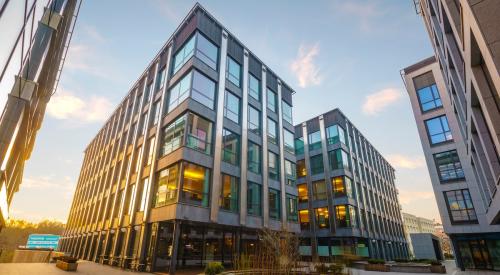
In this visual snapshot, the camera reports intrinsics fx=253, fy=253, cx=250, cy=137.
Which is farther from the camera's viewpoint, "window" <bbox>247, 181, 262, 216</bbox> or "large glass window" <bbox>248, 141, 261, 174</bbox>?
"large glass window" <bbox>248, 141, 261, 174</bbox>

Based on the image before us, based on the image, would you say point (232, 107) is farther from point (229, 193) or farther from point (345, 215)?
point (345, 215)

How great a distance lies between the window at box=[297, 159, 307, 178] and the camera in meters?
43.2

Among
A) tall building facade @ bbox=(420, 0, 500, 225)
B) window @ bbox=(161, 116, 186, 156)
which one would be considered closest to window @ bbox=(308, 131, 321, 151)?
window @ bbox=(161, 116, 186, 156)

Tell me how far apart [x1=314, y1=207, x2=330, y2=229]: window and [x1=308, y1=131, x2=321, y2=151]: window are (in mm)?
10186

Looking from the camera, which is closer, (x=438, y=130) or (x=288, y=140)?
(x=438, y=130)

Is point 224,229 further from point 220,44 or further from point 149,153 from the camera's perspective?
point 220,44

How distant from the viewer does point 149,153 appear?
24.5m

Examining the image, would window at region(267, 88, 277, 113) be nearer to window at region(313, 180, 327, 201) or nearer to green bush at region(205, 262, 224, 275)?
window at region(313, 180, 327, 201)

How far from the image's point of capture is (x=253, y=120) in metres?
27.0

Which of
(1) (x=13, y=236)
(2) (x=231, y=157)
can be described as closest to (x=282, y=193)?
(2) (x=231, y=157)

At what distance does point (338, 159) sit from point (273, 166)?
16498mm

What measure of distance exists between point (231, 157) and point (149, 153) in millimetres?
8188

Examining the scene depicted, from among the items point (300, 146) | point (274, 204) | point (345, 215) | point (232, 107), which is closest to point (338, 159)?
point (300, 146)

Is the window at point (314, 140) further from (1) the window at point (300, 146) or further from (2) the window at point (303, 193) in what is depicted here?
(2) the window at point (303, 193)
